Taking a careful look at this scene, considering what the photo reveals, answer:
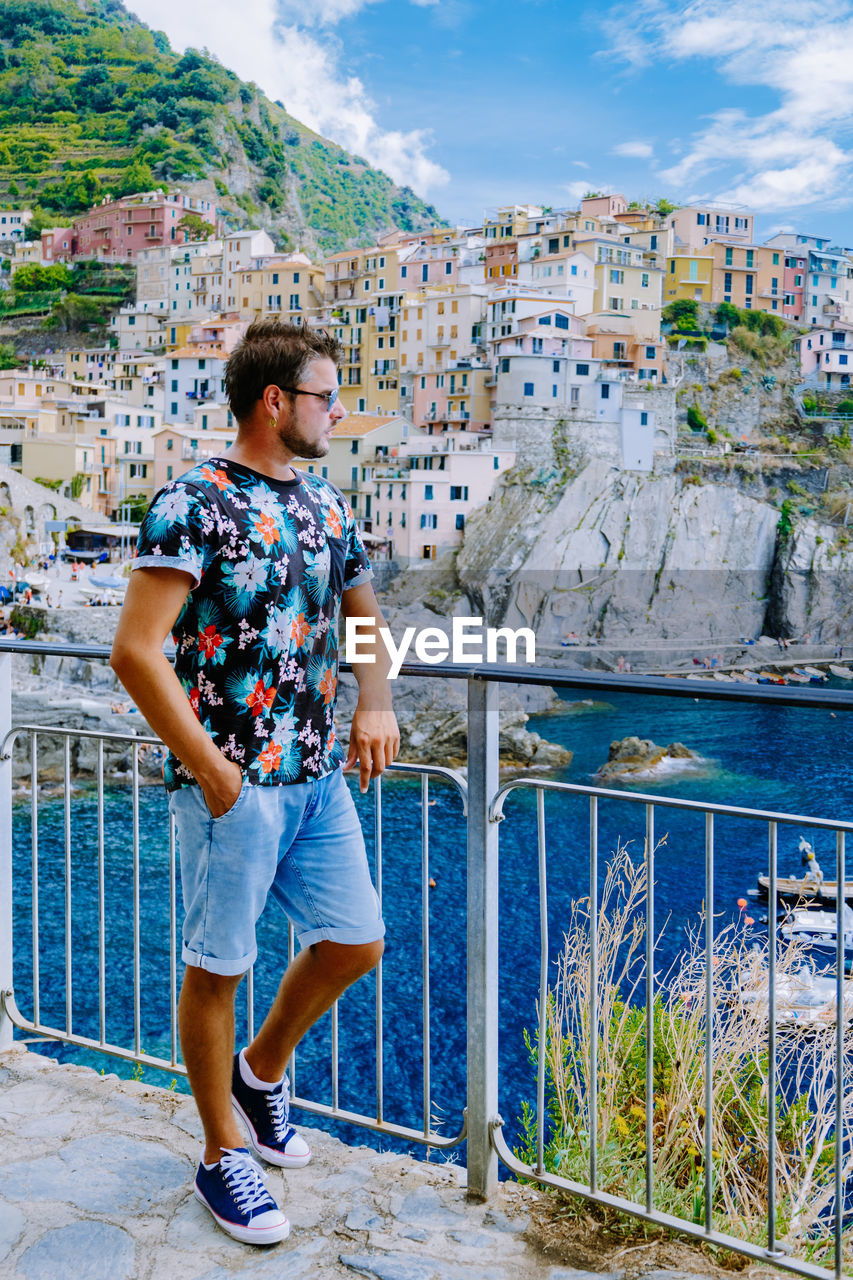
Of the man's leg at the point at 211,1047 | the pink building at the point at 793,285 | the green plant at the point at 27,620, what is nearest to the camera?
the man's leg at the point at 211,1047

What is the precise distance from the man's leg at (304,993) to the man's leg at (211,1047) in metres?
0.09

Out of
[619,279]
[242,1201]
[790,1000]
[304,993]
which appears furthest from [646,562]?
[242,1201]

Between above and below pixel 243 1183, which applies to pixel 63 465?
above

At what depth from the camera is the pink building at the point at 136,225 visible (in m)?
65.8

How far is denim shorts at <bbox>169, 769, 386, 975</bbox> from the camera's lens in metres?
1.63

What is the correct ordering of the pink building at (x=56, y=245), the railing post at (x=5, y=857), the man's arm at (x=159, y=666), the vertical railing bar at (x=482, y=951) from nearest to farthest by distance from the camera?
the man's arm at (x=159, y=666) → the vertical railing bar at (x=482, y=951) → the railing post at (x=5, y=857) → the pink building at (x=56, y=245)

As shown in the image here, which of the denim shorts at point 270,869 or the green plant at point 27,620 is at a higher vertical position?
the denim shorts at point 270,869

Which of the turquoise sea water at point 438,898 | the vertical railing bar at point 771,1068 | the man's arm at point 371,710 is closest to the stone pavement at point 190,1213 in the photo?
the vertical railing bar at point 771,1068

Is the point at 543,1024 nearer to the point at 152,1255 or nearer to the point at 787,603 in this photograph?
the point at 152,1255

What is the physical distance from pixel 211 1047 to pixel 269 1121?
0.31 metres

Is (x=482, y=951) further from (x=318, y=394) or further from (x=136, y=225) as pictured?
(x=136, y=225)

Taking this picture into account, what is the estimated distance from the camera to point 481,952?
6.25ft

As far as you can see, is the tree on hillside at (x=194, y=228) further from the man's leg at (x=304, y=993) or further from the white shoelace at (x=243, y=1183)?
the white shoelace at (x=243, y=1183)

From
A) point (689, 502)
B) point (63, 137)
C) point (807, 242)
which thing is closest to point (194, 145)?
point (63, 137)
